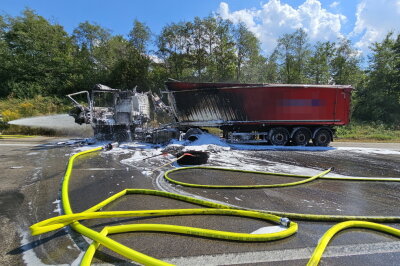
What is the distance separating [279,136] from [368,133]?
44.0ft

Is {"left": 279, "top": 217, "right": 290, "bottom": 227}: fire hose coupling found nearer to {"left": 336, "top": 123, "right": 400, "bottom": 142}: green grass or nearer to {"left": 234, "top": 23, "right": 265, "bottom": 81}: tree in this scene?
{"left": 336, "top": 123, "right": 400, "bottom": 142}: green grass

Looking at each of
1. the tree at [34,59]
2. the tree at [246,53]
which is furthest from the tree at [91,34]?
the tree at [246,53]

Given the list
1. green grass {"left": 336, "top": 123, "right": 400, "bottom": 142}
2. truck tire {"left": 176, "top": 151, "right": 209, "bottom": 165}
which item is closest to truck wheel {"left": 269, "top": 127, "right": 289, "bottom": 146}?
truck tire {"left": 176, "top": 151, "right": 209, "bottom": 165}

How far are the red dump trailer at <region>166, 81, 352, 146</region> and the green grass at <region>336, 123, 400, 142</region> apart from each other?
753cm

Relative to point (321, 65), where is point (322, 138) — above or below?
below

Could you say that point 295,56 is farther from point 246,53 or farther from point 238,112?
point 238,112

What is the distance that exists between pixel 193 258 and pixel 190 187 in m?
2.13

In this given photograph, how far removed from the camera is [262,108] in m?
9.39

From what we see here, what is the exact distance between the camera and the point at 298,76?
25.2m

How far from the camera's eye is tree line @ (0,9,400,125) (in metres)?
22.3

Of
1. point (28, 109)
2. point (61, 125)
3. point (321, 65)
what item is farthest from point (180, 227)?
point (321, 65)

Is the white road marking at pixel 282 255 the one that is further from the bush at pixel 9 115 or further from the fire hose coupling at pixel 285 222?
the bush at pixel 9 115

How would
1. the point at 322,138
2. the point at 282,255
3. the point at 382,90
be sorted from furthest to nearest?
the point at 382,90, the point at 322,138, the point at 282,255

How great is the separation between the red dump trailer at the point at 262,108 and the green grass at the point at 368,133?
7527mm
